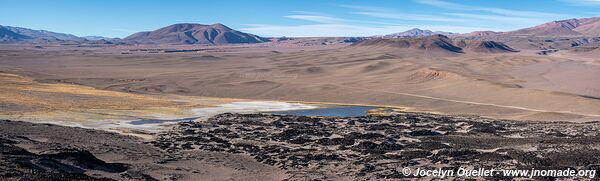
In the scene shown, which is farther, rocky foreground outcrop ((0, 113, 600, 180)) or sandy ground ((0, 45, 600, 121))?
sandy ground ((0, 45, 600, 121))

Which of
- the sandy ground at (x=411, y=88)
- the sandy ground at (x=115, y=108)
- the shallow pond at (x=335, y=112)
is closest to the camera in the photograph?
the sandy ground at (x=115, y=108)

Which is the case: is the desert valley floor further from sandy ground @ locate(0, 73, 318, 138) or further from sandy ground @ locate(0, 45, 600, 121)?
sandy ground @ locate(0, 45, 600, 121)

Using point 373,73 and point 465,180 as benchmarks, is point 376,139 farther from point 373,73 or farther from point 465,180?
point 373,73

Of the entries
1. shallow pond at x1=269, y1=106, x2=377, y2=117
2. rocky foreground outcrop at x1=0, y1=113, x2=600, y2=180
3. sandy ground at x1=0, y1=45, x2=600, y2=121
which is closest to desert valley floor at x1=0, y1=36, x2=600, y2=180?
rocky foreground outcrop at x1=0, y1=113, x2=600, y2=180

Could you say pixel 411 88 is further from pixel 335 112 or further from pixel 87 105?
pixel 87 105

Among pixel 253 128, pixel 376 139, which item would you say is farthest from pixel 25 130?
pixel 376 139

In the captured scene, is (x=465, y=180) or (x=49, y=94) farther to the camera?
(x=49, y=94)

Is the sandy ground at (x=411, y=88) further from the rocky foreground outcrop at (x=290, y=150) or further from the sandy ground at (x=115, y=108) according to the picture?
the rocky foreground outcrop at (x=290, y=150)

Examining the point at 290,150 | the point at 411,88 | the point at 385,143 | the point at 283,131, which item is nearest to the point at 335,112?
the point at 283,131

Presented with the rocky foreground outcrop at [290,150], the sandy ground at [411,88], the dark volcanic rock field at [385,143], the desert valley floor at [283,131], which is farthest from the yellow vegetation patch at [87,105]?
the sandy ground at [411,88]
